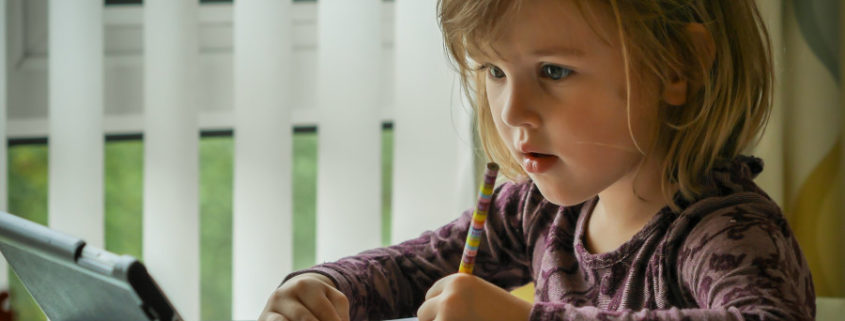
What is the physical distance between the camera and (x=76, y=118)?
4.20 feet

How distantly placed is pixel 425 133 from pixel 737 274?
754 millimetres

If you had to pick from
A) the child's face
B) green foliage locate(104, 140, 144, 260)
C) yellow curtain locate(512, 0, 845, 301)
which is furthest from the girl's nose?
green foliage locate(104, 140, 144, 260)

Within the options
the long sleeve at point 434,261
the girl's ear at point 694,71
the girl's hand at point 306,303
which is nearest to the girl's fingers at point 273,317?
the girl's hand at point 306,303

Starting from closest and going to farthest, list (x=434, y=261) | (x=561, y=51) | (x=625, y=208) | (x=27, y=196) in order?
1. (x=561, y=51)
2. (x=625, y=208)
3. (x=434, y=261)
4. (x=27, y=196)

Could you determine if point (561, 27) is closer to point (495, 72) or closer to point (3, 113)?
point (495, 72)

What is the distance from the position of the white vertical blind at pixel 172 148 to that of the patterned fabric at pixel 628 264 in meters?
0.50

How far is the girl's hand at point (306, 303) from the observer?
0.75m

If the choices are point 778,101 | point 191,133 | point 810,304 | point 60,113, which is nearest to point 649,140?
point 810,304

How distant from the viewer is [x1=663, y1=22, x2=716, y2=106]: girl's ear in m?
0.71

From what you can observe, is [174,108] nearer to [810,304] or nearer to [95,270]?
[95,270]

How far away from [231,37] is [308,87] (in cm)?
14

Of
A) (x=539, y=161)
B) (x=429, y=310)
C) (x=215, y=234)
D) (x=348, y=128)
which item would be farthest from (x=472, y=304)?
(x=215, y=234)

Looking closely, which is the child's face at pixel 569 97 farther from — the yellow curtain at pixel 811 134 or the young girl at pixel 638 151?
the yellow curtain at pixel 811 134

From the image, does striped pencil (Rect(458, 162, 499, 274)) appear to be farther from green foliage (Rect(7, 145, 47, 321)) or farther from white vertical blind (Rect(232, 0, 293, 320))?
green foliage (Rect(7, 145, 47, 321))
